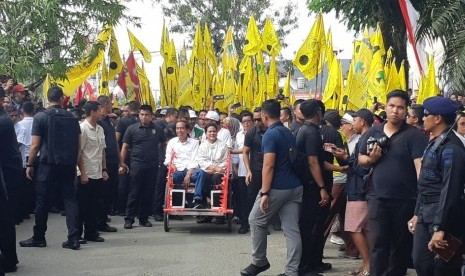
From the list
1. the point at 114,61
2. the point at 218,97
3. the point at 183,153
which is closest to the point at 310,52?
the point at 218,97

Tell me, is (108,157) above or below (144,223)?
above

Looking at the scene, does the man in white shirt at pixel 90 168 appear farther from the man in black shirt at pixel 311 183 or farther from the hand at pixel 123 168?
the man in black shirt at pixel 311 183

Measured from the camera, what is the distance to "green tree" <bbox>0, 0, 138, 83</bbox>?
43.1 feet

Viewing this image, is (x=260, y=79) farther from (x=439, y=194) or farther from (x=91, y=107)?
(x=439, y=194)

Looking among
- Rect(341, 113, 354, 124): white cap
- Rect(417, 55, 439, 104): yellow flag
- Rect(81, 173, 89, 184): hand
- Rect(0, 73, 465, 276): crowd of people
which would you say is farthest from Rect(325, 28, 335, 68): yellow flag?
Rect(81, 173, 89, 184): hand

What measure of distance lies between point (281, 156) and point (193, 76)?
12406mm

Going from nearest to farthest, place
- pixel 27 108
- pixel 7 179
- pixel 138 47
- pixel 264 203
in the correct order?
pixel 264 203 < pixel 7 179 < pixel 27 108 < pixel 138 47

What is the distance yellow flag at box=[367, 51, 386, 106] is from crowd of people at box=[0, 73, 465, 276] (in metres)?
2.90

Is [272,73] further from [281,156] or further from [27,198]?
[281,156]

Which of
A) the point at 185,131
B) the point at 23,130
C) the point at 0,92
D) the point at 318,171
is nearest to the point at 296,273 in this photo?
the point at 318,171

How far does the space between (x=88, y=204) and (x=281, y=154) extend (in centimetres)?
374

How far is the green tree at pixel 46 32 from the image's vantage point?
43.1 ft

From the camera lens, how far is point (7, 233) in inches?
320

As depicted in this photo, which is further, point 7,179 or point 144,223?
point 144,223
